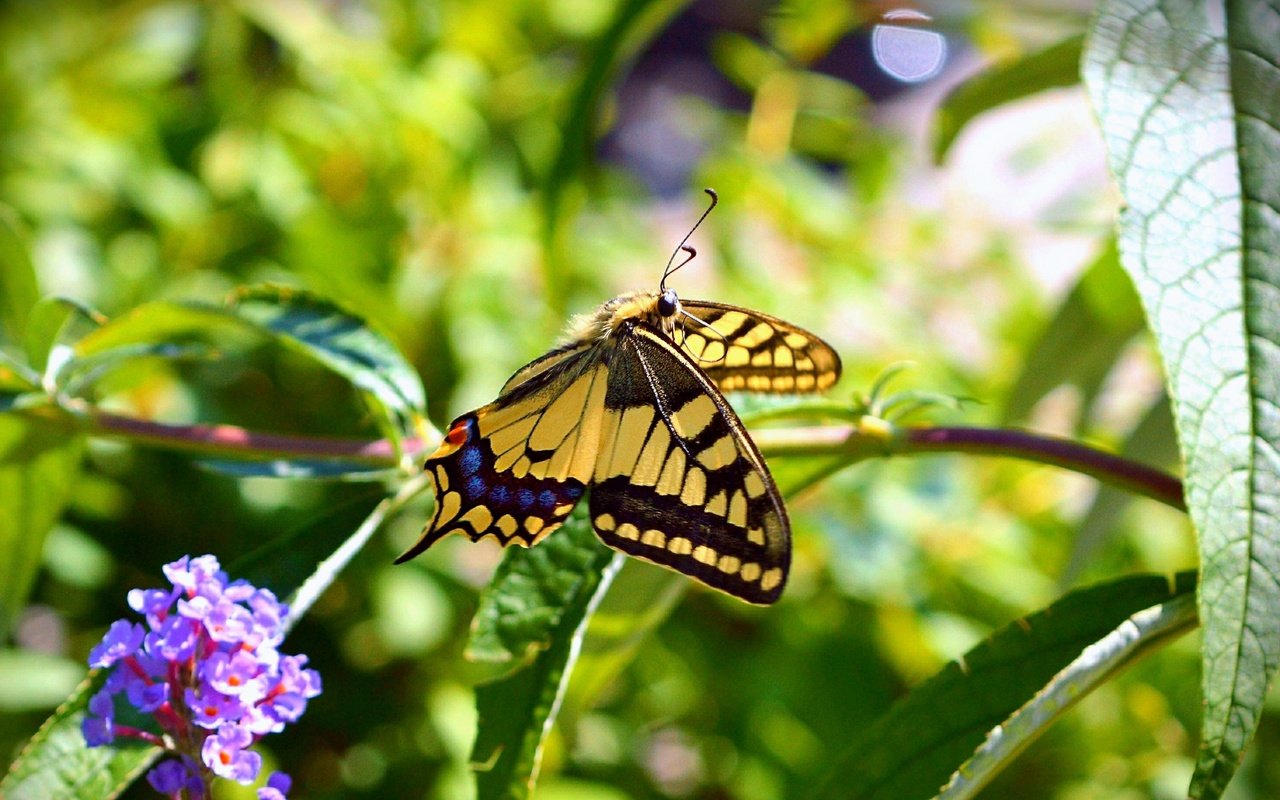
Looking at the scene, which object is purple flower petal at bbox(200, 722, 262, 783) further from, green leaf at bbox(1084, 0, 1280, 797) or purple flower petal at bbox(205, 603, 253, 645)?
green leaf at bbox(1084, 0, 1280, 797)

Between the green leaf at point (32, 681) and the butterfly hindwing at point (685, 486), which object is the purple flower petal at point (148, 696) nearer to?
the butterfly hindwing at point (685, 486)

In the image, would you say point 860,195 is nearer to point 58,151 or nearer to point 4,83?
point 58,151

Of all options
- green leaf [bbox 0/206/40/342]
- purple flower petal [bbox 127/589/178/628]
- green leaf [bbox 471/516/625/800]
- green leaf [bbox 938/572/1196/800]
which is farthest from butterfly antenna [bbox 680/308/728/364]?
green leaf [bbox 0/206/40/342]

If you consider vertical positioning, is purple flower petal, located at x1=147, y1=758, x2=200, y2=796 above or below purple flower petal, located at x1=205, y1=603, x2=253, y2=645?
below

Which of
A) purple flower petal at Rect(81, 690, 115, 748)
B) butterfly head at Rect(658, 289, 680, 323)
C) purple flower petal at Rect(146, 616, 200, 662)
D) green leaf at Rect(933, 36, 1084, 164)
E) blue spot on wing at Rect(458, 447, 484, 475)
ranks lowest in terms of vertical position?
purple flower petal at Rect(81, 690, 115, 748)

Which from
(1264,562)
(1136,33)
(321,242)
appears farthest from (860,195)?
(1264,562)
